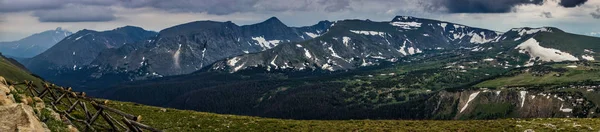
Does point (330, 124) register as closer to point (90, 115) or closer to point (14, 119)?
point (90, 115)

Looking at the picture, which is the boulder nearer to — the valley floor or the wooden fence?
the wooden fence

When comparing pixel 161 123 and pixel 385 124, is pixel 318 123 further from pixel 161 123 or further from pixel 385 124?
pixel 161 123

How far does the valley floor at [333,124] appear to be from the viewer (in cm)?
5291

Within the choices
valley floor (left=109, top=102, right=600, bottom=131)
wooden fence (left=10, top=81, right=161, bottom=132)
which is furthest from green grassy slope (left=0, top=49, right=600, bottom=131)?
wooden fence (left=10, top=81, right=161, bottom=132)

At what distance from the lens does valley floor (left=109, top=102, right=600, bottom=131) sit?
5291cm

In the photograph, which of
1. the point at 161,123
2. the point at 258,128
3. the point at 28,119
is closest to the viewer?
the point at 28,119

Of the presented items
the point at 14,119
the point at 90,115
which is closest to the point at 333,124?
the point at 90,115

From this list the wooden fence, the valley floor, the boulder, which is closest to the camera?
the wooden fence

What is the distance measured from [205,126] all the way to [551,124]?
1684 inches

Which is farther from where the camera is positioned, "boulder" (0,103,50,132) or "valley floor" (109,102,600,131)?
"valley floor" (109,102,600,131)

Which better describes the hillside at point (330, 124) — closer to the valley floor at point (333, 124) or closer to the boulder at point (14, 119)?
the valley floor at point (333, 124)

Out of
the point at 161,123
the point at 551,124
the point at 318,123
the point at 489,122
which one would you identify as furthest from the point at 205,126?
the point at 551,124

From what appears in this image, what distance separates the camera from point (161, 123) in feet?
172

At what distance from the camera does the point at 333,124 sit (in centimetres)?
6044
